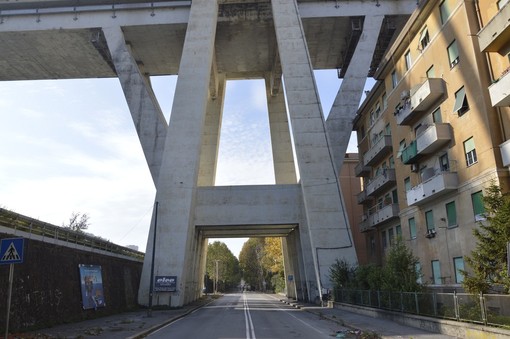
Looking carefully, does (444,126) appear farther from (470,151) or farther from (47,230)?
(47,230)

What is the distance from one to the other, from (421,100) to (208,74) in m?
18.6

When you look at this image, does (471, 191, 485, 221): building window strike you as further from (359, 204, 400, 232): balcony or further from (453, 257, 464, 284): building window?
(359, 204, 400, 232): balcony

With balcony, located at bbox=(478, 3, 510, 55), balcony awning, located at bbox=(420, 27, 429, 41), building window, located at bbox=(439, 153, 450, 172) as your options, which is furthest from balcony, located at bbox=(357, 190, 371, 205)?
balcony, located at bbox=(478, 3, 510, 55)

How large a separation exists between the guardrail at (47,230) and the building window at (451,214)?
20.7 m

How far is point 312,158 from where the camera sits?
35156 mm

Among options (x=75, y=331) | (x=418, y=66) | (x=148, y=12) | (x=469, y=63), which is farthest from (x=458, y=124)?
(x=148, y=12)

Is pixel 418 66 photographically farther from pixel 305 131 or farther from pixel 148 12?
pixel 148 12

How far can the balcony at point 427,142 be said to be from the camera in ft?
82.1

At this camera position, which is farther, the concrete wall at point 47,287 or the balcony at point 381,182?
the balcony at point 381,182

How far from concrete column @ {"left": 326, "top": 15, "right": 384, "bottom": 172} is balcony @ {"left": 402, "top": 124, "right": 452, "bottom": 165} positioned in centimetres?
924

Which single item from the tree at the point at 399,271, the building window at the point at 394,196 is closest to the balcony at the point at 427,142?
the building window at the point at 394,196

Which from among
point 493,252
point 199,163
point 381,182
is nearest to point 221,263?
point 199,163

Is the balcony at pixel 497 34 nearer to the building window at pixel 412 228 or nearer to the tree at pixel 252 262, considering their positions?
the building window at pixel 412 228

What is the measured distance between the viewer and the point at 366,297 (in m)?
23.2
